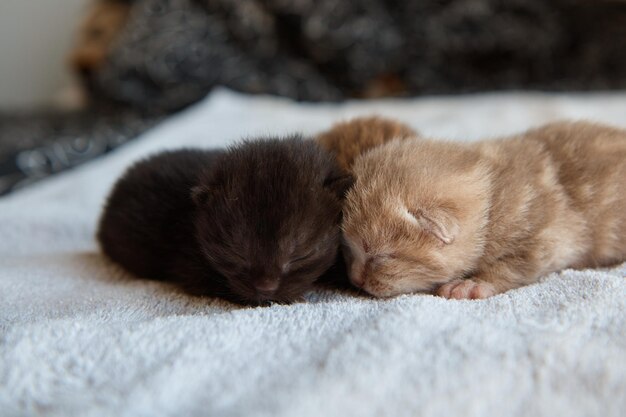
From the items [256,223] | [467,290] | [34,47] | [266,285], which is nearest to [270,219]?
[256,223]

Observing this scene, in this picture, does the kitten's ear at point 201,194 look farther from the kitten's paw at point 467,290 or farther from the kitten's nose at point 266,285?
the kitten's paw at point 467,290

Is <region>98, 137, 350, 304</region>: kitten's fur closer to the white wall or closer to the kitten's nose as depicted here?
the kitten's nose

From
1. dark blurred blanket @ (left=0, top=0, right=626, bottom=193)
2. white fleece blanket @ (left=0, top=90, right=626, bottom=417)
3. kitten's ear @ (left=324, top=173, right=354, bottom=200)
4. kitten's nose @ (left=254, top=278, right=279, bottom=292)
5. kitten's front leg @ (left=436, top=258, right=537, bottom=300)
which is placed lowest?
dark blurred blanket @ (left=0, top=0, right=626, bottom=193)

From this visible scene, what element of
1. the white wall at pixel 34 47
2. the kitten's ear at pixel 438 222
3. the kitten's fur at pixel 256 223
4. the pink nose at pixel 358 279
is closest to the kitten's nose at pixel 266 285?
the kitten's fur at pixel 256 223

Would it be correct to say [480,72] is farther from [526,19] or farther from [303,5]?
[303,5]

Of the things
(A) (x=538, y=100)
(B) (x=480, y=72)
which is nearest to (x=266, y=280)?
(A) (x=538, y=100)

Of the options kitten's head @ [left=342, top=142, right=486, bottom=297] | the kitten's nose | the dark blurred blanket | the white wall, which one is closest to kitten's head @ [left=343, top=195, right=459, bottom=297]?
kitten's head @ [left=342, top=142, right=486, bottom=297]
